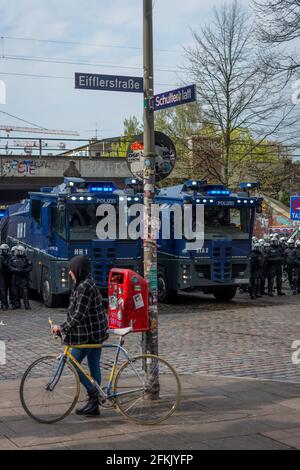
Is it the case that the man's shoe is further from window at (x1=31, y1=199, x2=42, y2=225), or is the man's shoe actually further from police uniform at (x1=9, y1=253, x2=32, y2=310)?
window at (x1=31, y1=199, x2=42, y2=225)

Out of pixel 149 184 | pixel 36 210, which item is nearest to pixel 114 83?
pixel 149 184

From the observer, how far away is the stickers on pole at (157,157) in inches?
313

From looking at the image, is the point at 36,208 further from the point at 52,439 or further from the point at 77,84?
the point at 52,439

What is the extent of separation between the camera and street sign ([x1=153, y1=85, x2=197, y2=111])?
7770 millimetres

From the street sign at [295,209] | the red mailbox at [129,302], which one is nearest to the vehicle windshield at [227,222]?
the street sign at [295,209]

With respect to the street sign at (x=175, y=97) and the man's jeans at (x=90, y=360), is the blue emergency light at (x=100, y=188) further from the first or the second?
the man's jeans at (x=90, y=360)

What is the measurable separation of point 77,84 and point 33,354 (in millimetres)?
4982

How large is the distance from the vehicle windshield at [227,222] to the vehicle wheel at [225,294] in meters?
1.83

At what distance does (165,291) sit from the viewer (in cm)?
1897

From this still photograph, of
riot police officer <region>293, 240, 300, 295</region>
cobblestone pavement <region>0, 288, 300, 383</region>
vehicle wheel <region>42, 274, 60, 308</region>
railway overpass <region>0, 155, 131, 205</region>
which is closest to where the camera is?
cobblestone pavement <region>0, 288, 300, 383</region>

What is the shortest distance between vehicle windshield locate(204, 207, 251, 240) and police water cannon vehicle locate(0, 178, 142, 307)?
2.05 metres
